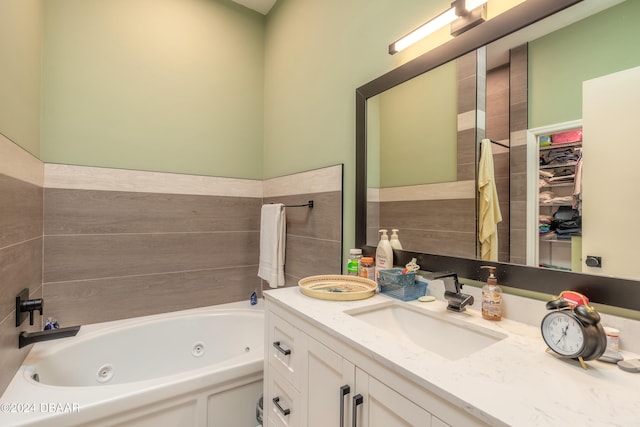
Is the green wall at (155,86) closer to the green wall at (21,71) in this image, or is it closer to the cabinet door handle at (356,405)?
the green wall at (21,71)

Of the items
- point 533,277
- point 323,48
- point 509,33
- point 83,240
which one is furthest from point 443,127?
point 83,240

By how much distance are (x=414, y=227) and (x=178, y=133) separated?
176 cm

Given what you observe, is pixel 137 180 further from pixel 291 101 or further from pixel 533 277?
pixel 533 277

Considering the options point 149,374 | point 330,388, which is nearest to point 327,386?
point 330,388

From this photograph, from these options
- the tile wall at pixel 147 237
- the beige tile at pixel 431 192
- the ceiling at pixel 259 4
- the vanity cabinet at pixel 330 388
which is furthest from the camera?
the ceiling at pixel 259 4

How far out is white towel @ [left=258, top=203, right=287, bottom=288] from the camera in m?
2.07

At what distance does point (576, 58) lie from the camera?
843 mm

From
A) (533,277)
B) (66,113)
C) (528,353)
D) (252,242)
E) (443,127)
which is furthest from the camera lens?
(252,242)

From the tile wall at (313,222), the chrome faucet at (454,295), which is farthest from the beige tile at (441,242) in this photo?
the tile wall at (313,222)

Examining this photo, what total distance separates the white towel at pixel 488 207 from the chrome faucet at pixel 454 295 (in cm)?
13

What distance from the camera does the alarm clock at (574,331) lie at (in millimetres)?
637

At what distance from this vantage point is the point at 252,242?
8.01ft

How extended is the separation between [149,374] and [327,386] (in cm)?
157

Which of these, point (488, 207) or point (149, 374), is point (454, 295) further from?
point (149, 374)
